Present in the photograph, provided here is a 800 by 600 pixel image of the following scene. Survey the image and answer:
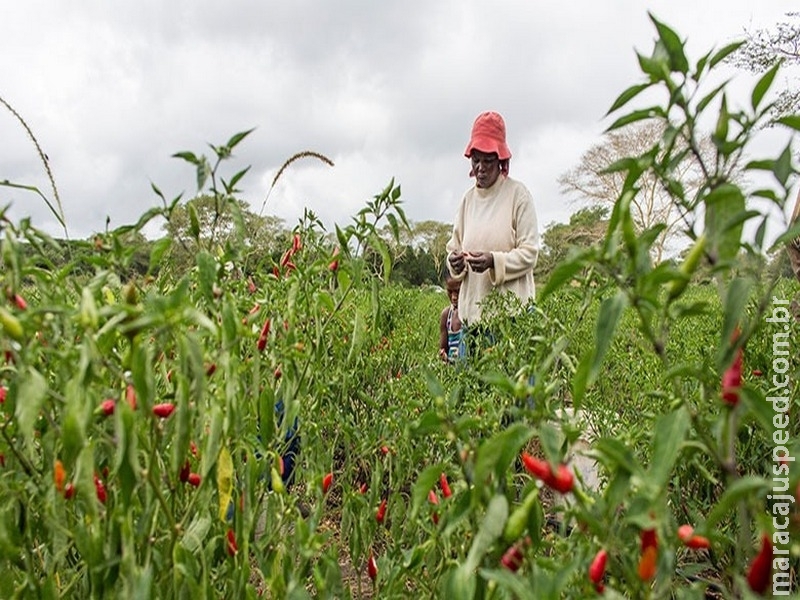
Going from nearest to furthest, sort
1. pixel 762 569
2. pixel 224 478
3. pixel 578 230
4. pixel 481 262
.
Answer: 1. pixel 762 569
2. pixel 224 478
3. pixel 481 262
4. pixel 578 230

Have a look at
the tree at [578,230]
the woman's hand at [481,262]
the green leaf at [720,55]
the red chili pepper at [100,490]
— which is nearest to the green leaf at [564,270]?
the green leaf at [720,55]

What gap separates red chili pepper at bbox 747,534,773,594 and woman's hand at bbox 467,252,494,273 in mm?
2136

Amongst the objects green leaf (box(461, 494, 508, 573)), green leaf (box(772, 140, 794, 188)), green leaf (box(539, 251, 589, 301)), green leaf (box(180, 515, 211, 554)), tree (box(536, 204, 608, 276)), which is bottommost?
green leaf (box(461, 494, 508, 573))

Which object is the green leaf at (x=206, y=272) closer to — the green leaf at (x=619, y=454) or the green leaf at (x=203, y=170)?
the green leaf at (x=203, y=170)

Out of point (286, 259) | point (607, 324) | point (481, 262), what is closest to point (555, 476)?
point (607, 324)

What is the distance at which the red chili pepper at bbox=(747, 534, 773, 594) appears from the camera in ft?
1.38

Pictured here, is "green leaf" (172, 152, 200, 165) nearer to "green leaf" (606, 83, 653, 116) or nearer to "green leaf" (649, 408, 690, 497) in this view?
"green leaf" (606, 83, 653, 116)

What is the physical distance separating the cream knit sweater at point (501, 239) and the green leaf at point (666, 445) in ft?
6.93

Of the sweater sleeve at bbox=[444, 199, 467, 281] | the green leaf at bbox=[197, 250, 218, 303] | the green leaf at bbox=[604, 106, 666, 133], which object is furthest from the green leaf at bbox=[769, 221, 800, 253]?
the sweater sleeve at bbox=[444, 199, 467, 281]

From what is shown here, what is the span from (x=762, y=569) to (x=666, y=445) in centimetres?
9

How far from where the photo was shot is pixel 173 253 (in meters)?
1.36

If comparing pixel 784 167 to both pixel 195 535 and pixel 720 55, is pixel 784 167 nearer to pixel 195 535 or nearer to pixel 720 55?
pixel 720 55

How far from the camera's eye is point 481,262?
2551 millimetres

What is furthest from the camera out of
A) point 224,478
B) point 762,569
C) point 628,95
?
point 224,478
